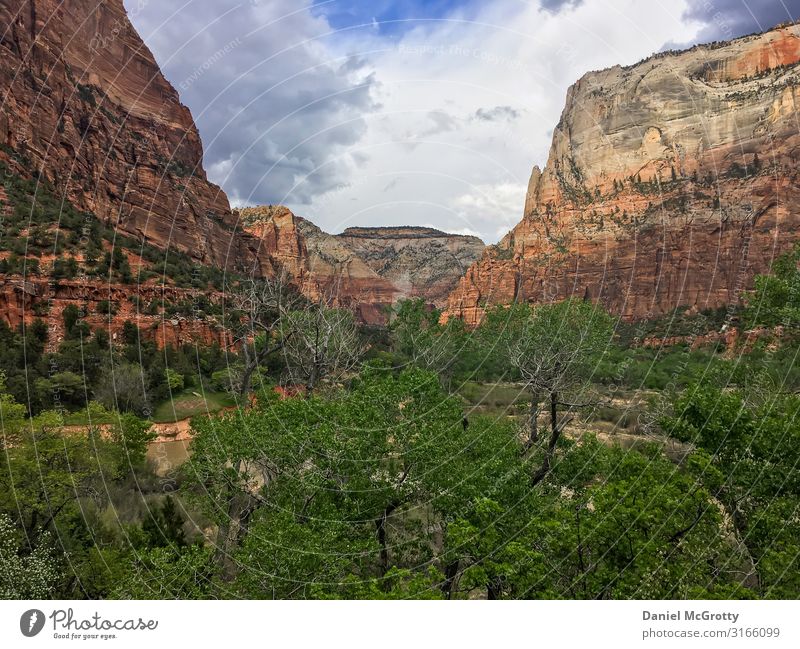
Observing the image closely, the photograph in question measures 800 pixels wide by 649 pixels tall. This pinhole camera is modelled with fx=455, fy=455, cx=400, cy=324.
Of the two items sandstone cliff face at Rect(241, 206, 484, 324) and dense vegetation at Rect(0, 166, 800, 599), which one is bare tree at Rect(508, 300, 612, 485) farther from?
sandstone cliff face at Rect(241, 206, 484, 324)

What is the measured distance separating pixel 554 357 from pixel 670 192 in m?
76.4

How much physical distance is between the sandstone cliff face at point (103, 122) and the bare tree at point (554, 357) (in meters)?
29.6

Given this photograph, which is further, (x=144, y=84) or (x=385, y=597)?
(x=144, y=84)

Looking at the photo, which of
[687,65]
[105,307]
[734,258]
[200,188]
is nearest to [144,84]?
[200,188]

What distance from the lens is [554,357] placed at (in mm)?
14695

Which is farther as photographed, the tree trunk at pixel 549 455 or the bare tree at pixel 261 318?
the bare tree at pixel 261 318

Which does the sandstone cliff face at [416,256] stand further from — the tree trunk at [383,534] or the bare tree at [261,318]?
the tree trunk at [383,534]

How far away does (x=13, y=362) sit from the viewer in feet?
95.7

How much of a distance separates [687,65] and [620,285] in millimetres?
49136

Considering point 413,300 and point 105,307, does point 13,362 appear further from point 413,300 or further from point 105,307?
point 413,300

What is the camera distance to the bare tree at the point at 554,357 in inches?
→ 559
